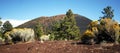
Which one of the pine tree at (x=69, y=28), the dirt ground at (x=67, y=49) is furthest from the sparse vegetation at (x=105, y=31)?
the pine tree at (x=69, y=28)

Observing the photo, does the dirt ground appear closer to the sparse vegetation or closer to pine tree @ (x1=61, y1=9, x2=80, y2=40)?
the sparse vegetation

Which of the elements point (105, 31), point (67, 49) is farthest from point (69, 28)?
point (67, 49)

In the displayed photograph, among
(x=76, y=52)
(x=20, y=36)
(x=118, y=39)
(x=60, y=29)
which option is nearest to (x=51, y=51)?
(x=76, y=52)

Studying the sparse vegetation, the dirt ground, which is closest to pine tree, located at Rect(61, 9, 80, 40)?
the sparse vegetation

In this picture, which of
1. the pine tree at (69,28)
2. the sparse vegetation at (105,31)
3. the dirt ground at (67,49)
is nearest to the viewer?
the dirt ground at (67,49)

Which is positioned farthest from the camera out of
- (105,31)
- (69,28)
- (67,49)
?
(69,28)

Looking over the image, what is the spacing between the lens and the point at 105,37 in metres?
19.3

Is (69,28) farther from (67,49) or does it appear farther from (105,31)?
(67,49)

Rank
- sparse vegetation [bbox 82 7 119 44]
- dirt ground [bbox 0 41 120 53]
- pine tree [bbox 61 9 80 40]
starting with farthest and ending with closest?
pine tree [bbox 61 9 80 40]
sparse vegetation [bbox 82 7 119 44]
dirt ground [bbox 0 41 120 53]

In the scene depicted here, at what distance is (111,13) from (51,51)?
47.5 m

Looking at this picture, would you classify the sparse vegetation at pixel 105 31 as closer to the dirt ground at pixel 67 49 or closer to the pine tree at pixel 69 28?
the dirt ground at pixel 67 49

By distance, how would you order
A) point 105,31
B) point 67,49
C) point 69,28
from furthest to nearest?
point 69,28, point 105,31, point 67,49

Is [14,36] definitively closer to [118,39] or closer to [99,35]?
[99,35]

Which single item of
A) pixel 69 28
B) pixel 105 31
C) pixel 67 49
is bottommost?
pixel 67 49
